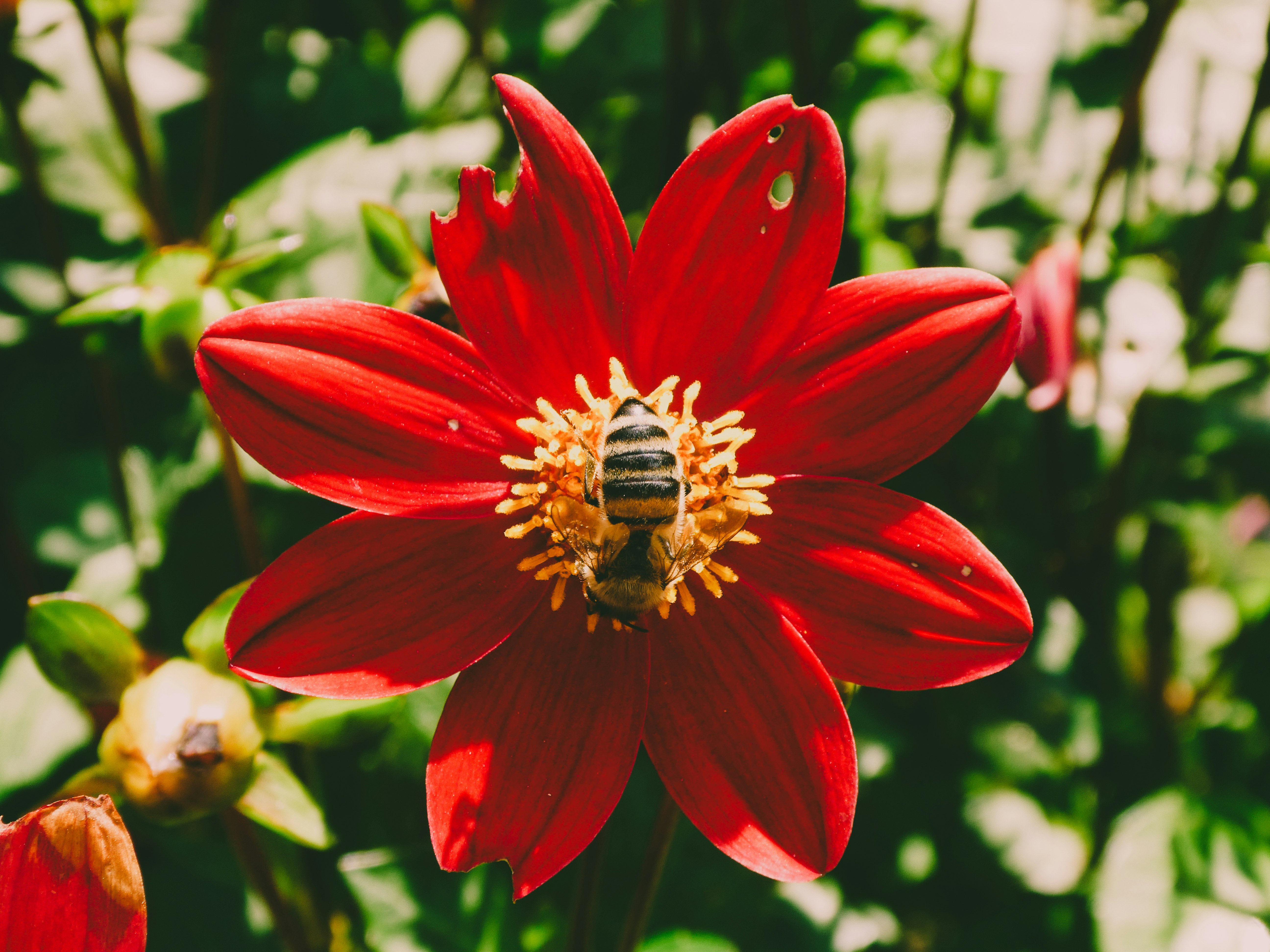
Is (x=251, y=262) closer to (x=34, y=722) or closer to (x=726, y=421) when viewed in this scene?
(x=726, y=421)

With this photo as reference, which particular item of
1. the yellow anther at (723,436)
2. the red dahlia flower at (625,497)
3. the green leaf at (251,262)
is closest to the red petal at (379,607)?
the red dahlia flower at (625,497)

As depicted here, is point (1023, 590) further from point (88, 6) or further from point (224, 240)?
point (88, 6)

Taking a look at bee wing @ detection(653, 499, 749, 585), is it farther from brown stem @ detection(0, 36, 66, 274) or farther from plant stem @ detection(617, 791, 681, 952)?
brown stem @ detection(0, 36, 66, 274)

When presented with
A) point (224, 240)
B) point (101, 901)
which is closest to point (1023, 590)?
point (224, 240)

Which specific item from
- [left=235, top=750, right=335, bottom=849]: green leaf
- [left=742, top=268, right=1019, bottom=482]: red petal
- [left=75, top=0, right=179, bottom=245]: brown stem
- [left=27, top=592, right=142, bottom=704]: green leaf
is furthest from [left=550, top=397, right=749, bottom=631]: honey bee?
[left=75, top=0, right=179, bottom=245]: brown stem

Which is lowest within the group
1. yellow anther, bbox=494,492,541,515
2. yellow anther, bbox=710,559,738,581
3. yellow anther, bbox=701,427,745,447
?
yellow anther, bbox=710,559,738,581

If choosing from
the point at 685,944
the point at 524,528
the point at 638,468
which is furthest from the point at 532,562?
the point at 685,944

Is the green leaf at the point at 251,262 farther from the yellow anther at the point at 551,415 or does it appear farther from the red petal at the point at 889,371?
the red petal at the point at 889,371
